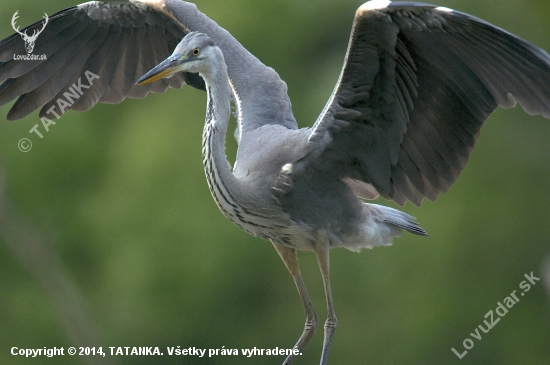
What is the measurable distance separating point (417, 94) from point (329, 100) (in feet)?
1.37

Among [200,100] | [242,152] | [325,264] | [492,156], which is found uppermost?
[200,100]

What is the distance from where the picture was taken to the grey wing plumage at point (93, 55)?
4.98 meters

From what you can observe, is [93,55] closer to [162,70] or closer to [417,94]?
[162,70]

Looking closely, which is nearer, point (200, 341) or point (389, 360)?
point (389, 360)

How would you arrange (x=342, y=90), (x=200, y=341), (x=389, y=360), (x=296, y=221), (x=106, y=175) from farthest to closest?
(x=106, y=175)
(x=200, y=341)
(x=389, y=360)
(x=296, y=221)
(x=342, y=90)

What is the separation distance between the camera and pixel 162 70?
4043 millimetres

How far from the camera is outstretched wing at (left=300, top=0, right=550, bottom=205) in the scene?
3.85 m

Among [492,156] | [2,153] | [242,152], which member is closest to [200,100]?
→ [2,153]

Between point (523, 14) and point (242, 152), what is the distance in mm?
8684

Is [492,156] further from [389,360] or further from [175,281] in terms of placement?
[175,281]

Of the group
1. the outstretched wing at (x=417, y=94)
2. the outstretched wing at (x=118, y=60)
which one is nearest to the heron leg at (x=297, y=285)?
the outstretched wing at (x=417, y=94)

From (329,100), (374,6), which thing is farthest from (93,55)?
(374,6)

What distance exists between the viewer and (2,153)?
12352 millimetres

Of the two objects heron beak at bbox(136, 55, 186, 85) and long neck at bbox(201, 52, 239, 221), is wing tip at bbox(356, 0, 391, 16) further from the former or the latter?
heron beak at bbox(136, 55, 186, 85)
